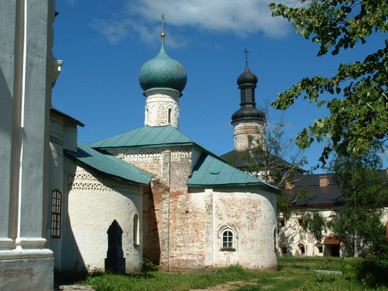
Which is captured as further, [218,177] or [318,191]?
[318,191]

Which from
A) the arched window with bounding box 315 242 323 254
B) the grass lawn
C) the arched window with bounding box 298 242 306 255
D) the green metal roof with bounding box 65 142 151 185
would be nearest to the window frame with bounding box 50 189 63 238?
the green metal roof with bounding box 65 142 151 185

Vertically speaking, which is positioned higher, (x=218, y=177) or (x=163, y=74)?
(x=163, y=74)

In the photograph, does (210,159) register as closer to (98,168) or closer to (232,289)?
(98,168)

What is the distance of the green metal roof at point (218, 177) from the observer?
21.1 meters

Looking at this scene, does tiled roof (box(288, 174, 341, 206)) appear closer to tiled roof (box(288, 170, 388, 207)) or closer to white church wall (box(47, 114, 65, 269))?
tiled roof (box(288, 170, 388, 207))

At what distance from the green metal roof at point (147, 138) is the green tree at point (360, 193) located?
13.6m

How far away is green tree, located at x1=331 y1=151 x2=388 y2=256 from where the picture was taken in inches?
1287

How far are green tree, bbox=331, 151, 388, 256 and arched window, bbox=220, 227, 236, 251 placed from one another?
1372cm

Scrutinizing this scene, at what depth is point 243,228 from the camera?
69.0ft

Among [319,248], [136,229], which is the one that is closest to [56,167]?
[136,229]

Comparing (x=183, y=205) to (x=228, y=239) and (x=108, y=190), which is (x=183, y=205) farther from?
(x=108, y=190)

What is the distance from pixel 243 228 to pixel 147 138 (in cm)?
563

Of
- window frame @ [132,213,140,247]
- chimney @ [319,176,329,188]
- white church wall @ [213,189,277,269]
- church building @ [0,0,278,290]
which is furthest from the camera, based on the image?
chimney @ [319,176,329,188]

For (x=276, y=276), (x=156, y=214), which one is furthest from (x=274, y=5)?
(x=156, y=214)
